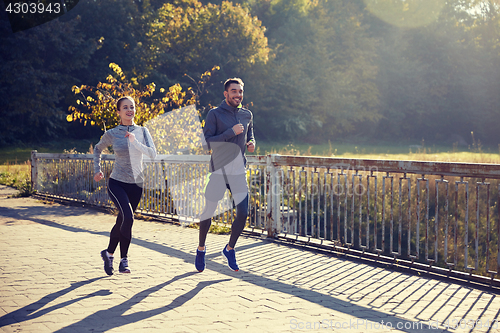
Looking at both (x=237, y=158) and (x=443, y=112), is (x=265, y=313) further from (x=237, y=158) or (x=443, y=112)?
(x=443, y=112)

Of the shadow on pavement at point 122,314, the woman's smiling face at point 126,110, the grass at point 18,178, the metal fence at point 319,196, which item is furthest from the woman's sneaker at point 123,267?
the grass at point 18,178

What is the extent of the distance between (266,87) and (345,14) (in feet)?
51.7

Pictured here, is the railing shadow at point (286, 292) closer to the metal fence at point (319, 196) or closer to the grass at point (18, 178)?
the metal fence at point (319, 196)

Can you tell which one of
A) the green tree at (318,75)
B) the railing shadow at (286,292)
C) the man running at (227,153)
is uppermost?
the green tree at (318,75)

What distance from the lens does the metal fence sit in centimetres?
566

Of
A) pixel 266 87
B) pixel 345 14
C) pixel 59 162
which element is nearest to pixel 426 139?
pixel 345 14

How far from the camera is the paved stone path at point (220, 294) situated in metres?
4.01

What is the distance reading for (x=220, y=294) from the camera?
485 centimetres

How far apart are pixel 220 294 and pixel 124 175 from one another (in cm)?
178

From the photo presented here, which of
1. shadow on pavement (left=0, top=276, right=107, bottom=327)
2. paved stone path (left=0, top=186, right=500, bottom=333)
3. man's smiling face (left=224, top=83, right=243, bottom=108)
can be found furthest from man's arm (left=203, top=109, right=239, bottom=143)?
shadow on pavement (left=0, top=276, right=107, bottom=327)

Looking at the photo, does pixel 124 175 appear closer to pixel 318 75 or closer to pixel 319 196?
pixel 319 196

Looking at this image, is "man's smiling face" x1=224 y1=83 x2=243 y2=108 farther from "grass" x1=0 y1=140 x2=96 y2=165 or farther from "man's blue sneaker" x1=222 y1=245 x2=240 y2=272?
"grass" x1=0 y1=140 x2=96 y2=165

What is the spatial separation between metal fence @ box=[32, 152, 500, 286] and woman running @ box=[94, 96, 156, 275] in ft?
8.30

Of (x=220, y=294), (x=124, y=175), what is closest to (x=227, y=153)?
(x=124, y=175)
